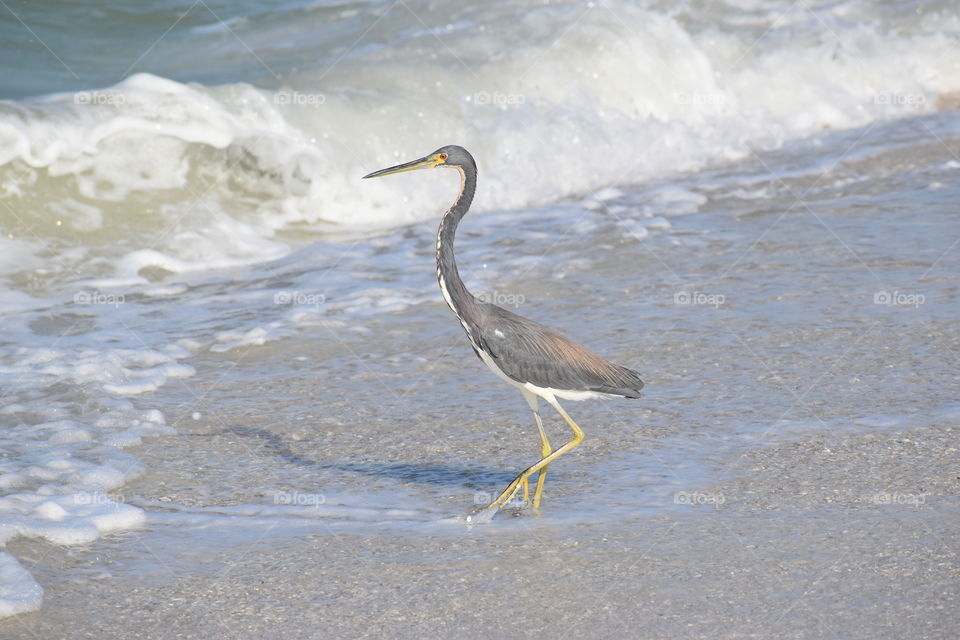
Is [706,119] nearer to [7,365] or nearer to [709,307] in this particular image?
[709,307]

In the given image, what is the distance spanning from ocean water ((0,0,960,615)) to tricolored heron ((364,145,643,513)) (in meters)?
0.29

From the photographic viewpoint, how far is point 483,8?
15219 millimetres

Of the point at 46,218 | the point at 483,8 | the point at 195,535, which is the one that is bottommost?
the point at 195,535

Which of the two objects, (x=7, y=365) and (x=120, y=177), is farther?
(x=120, y=177)

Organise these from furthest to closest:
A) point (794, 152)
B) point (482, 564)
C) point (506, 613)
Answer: point (794, 152)
point (482, 564)
point (506, 613)

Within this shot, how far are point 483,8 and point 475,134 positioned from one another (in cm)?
417

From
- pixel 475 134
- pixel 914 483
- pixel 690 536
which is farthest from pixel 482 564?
pixel 475 134

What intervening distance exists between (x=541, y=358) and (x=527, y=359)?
6 cm

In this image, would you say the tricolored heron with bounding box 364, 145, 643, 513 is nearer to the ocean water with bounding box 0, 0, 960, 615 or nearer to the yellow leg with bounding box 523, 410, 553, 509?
the yellow leg with bounding box 523, 410, 553, 509

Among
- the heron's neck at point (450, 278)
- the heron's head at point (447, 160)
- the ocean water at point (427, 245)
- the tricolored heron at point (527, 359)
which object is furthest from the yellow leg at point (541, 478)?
the heron's head at point (447, 160)

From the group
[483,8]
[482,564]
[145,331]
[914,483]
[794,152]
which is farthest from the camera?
[483,8]

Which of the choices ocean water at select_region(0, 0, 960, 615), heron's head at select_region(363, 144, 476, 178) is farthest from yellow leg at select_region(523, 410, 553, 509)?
heron's head at select_region(363, 144, 476, 178)

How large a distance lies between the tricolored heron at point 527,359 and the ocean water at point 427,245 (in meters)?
0.29

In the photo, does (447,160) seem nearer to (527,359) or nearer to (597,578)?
(527,359)
